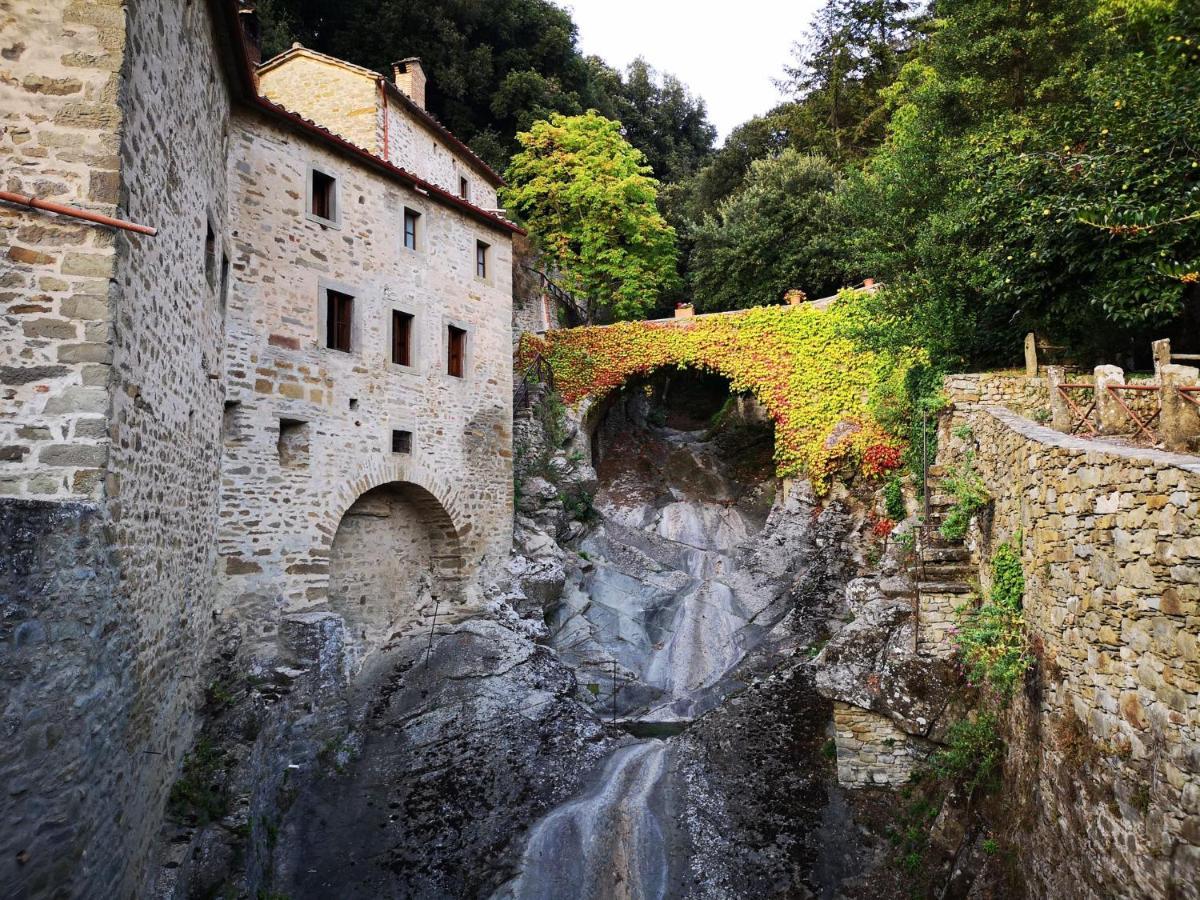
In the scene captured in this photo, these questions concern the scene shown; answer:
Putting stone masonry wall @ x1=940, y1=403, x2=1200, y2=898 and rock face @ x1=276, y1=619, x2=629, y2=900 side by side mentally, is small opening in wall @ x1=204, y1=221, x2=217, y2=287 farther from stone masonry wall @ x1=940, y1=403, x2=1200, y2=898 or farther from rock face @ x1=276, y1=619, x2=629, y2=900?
stone masonry wall @ x1=940, y1=403, x2=1200, y2=898

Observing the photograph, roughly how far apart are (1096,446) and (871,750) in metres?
5.29

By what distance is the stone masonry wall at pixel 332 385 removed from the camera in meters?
10.7

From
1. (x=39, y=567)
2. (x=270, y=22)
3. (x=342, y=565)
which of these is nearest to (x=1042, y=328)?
(x=342, y=565)

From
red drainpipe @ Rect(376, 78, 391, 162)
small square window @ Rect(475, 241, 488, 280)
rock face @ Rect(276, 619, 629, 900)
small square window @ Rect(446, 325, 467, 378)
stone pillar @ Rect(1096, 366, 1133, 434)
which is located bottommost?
rock face @ Rect(276, 619, 629, 900)

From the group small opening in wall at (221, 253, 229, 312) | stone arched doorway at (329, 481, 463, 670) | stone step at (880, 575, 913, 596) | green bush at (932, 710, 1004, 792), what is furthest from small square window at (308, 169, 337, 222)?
green bush at (932, 710, 1004, 792)

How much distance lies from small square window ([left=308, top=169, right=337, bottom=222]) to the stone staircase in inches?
437

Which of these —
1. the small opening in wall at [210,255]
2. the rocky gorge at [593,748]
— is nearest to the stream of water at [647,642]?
the rocky gorge at [593,748]

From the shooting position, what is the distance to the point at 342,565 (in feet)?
41.2

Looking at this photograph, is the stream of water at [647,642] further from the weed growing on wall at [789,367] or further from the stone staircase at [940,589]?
the stone staircase at [940,589]

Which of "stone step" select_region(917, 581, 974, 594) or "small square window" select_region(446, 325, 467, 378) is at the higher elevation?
"small square window" select_region(446, 325, 467, 378)

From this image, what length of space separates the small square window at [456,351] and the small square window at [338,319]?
7.91ft

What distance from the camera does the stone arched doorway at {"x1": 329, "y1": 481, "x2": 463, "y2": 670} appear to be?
1259 centimetres

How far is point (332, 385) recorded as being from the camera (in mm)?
12031

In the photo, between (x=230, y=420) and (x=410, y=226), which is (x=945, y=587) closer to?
(x=230, y=420)
